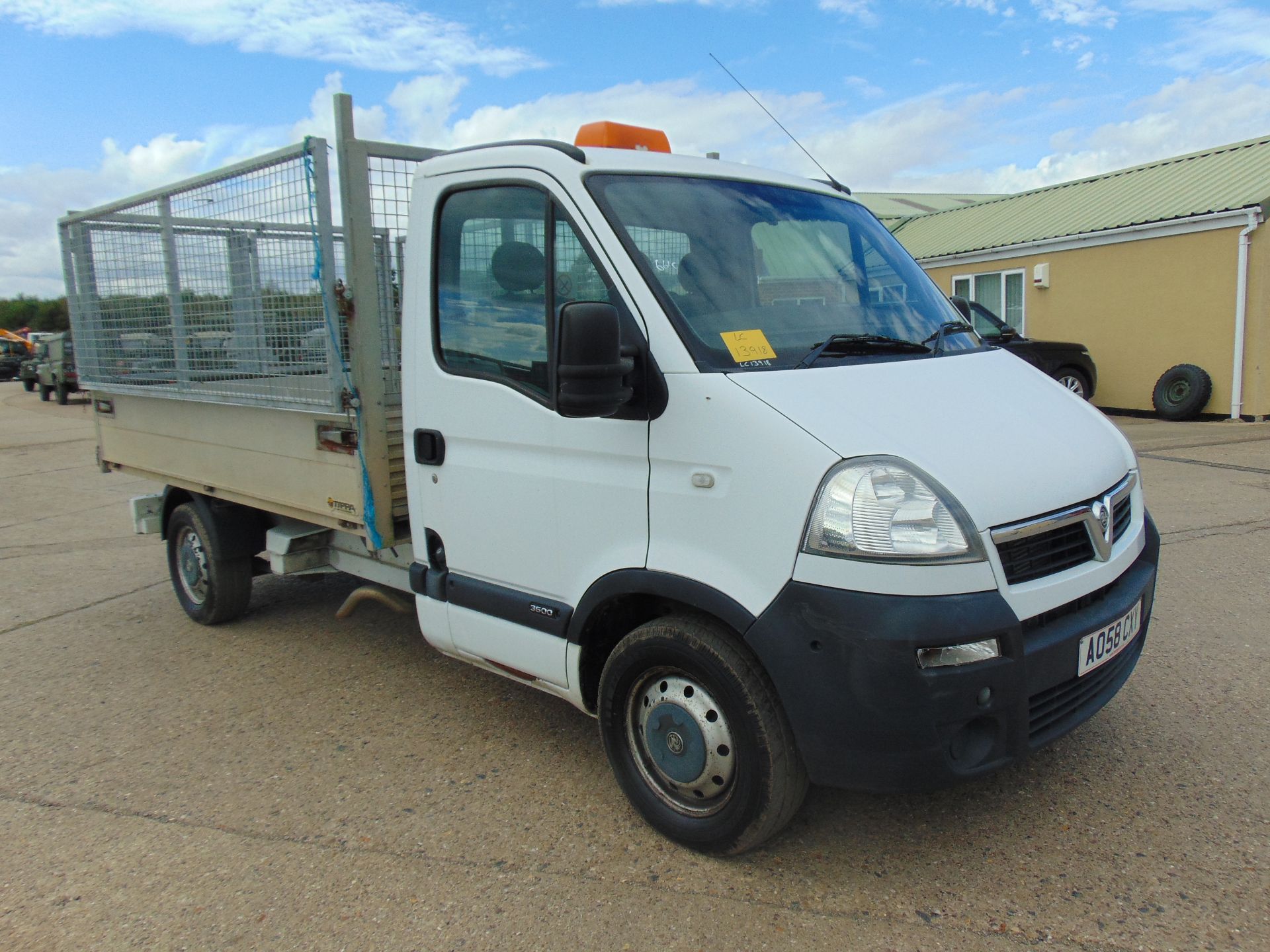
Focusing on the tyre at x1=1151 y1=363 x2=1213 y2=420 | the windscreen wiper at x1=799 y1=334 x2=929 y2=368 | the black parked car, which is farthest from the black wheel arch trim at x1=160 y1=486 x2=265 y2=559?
the tyre at x1=1151 y1=363 x2=1213 y2=420

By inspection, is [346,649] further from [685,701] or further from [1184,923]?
[1184,923]

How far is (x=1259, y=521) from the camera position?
7.01m

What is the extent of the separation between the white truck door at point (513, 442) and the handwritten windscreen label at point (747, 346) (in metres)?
0.28

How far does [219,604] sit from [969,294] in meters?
15.9

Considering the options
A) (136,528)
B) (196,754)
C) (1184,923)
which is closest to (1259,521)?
(1184,923)

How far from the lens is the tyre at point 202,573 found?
17.5 ft

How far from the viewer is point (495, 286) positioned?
10.9ft

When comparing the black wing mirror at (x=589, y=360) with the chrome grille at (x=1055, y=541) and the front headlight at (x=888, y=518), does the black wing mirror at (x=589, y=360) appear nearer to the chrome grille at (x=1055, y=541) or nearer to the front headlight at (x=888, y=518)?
the front headlight at (x=888, y=518)

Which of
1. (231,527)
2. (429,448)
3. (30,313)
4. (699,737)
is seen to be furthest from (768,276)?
(30,313)

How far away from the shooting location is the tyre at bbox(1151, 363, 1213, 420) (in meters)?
13.8

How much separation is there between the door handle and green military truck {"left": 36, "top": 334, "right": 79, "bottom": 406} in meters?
24.3

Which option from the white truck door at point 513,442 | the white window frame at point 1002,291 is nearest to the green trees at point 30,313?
the white window frame at point 1002,291

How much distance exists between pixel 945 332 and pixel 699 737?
1.72m

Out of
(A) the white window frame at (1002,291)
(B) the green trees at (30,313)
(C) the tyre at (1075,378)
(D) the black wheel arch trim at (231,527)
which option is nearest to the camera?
(D) the black wheel arch trim at (231,527)
